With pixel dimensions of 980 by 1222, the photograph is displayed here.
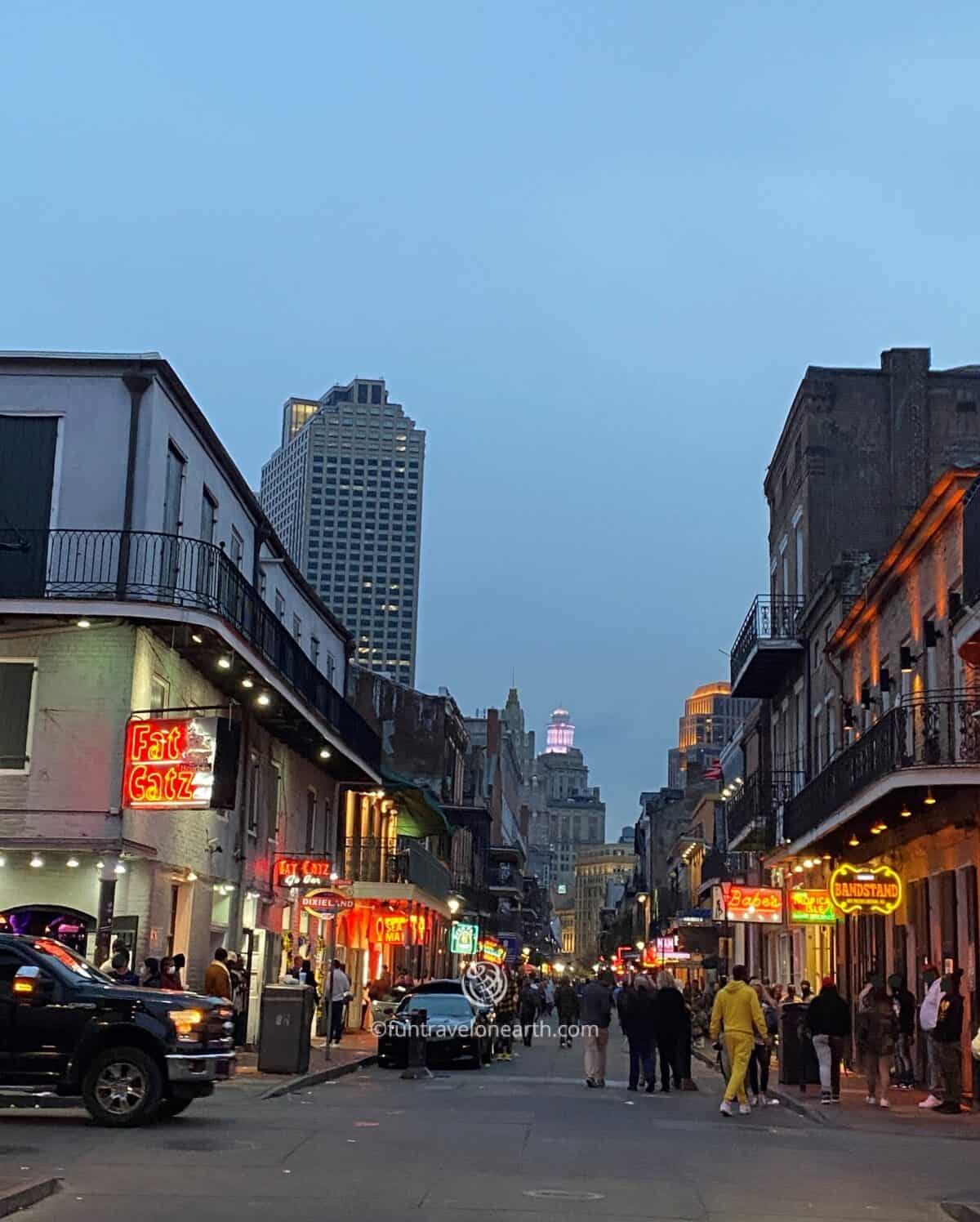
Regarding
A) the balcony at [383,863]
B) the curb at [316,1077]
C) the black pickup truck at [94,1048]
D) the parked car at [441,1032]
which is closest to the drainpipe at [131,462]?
the curb at [316,1077]

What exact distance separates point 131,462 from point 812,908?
14318 millimetres

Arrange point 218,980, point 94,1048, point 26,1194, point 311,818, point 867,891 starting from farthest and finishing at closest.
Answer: point 311,818 → point 867,891 → point 218,980 → point 94,1048 → point 26,1194

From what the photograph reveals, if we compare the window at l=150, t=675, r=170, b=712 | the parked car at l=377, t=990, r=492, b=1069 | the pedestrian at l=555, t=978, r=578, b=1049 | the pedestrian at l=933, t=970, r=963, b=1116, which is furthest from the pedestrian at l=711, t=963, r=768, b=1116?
the pedestrian at l=555, t=978, r=578, b=1049

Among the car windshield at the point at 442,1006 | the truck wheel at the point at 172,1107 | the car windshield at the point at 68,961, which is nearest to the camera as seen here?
the car windshield at the point at 68,961

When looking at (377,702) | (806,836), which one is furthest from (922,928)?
(377,702)

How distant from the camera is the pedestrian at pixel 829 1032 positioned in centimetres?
1997

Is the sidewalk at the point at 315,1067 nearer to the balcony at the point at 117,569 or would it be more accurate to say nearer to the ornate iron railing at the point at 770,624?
the balcony at the point at 117,569

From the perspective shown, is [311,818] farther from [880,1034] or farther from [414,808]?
[880,1034]

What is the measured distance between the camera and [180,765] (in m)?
19.9

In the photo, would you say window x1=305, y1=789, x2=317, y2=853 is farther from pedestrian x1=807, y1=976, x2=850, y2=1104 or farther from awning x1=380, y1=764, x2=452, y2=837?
pedestrian x1=807, y1=976, x2=850, y2=1104

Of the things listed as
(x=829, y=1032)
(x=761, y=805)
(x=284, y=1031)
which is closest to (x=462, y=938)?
(x=761, y=805)

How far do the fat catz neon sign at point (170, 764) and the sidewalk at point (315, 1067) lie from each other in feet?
11.6

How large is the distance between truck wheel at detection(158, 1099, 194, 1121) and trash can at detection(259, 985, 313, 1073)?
5899 mm

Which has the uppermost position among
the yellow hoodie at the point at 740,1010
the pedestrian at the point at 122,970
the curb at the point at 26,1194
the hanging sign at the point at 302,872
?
the hanging sign at the point at 302,872
